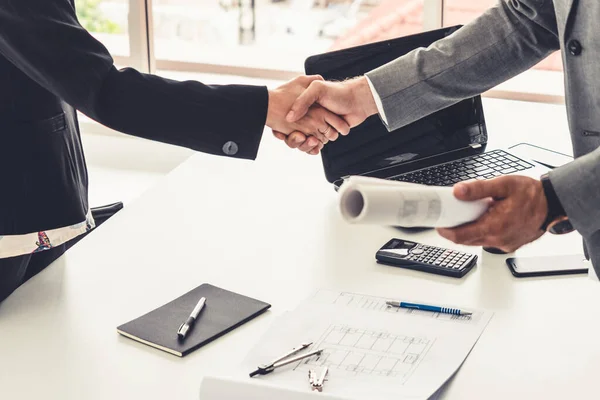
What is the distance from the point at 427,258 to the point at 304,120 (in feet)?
1.61

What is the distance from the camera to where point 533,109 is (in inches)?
109

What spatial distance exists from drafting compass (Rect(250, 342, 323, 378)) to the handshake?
2.34 ft

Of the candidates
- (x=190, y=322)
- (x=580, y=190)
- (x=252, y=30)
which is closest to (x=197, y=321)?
(x=190, y=322)

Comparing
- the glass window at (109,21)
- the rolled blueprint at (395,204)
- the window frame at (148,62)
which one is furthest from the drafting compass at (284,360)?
the glass window at (109,21)

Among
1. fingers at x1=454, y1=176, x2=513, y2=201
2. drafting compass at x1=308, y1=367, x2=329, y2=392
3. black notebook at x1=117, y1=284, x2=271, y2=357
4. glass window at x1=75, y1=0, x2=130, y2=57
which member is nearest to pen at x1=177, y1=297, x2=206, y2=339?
black notebook at x1=117, y1=284, x2=271, y2=357

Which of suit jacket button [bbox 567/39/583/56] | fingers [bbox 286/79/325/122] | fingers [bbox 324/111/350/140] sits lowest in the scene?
fingers [bbox 324/111/350/140]

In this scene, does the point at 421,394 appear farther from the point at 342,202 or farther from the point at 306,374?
the point at 342,202

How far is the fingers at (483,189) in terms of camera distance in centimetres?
121

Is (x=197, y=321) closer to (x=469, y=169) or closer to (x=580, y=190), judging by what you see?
(x=580, y=190)

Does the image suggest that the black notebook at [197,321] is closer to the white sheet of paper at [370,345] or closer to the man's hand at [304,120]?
the white sheet of paper at [370,345]

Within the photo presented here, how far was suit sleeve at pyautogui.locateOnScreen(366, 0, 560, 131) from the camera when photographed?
1813mm

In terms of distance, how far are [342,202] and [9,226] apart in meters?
0.84

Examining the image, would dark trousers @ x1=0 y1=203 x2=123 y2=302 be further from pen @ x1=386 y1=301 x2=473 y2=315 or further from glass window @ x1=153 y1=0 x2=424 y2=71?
glass window @ x1=153 y1=0 x2=424 y2=71

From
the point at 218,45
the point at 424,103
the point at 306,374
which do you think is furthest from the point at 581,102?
the point at 218,45
